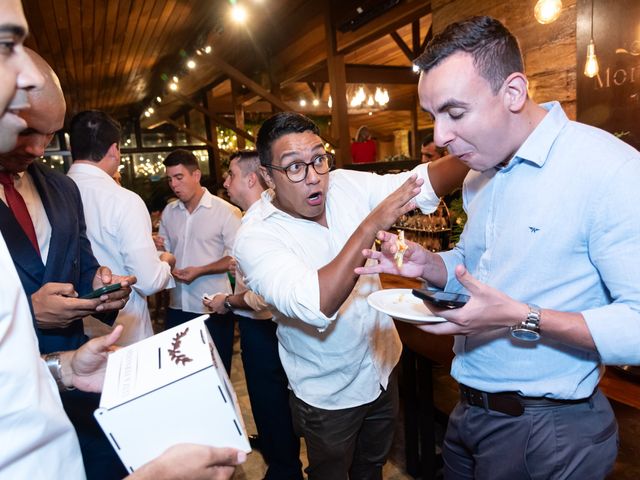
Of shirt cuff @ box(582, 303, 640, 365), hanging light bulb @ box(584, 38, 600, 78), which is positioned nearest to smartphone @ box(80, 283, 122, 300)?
shirt cuff @ box(582, 303, 640, 365)

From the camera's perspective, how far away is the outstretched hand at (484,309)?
1039 millimetres

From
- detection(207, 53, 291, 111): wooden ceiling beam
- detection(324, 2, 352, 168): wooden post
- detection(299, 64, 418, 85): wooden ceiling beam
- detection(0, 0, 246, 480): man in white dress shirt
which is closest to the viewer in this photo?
detection(0, 0, 246, 480): man in white dress shirt

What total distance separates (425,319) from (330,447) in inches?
34.9

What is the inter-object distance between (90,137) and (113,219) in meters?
0.53

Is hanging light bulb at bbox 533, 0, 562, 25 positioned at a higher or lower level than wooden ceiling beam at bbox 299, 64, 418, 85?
lower

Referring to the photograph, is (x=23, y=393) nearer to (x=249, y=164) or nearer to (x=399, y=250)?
(x=399, y=250)

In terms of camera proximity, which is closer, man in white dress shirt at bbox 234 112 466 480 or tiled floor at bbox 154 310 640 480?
man in white dress shirt at bbox 234 112 466 480

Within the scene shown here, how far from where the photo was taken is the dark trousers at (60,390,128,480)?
61.2 inches

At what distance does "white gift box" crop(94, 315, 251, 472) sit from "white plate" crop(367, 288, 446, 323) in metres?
0.53

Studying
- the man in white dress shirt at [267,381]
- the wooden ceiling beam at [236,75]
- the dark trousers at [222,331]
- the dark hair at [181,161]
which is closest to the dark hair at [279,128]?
the man in white dress shirt at [267,381]

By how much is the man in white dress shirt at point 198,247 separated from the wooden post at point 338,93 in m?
3.24

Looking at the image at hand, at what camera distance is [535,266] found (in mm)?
1191

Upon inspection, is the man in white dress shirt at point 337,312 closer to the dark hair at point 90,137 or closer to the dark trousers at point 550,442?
the dark trousers at point 550,442

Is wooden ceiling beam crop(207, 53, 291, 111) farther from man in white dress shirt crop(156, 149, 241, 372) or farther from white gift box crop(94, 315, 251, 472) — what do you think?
white gift box crop(94, 315, 251, 472)
